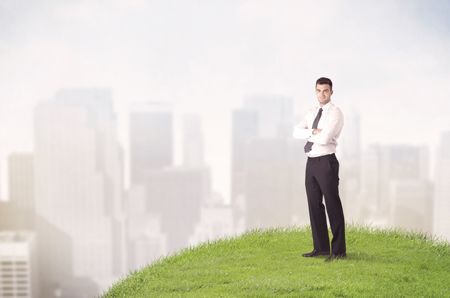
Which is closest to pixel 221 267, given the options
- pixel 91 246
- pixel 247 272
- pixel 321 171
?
pixel 247 272

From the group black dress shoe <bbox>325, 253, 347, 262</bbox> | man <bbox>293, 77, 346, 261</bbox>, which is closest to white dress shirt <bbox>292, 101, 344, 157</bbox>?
man <bbox>293, 77, 346, 261</bbox>

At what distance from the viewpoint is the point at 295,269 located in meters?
6.33

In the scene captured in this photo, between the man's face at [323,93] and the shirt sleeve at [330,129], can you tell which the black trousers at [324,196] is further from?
the man's face at [323,93]

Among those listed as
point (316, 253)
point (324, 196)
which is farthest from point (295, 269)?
point (324, 196)

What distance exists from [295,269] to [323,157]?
1.19 m

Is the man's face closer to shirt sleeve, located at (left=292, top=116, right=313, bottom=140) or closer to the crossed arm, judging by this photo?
the crossed arm

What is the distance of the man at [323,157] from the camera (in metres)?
6.07

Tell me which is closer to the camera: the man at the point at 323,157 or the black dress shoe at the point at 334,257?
the man at the point at 323,157

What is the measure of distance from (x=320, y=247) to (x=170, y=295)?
1.73 meters

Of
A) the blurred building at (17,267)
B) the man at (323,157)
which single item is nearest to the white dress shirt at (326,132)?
the man at (323,157)

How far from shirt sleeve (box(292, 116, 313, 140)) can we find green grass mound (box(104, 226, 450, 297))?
52.7 inches

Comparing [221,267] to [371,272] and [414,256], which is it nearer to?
[371,272]

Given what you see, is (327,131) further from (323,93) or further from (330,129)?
(323,93)

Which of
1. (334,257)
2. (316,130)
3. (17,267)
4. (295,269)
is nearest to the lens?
(316,130)
